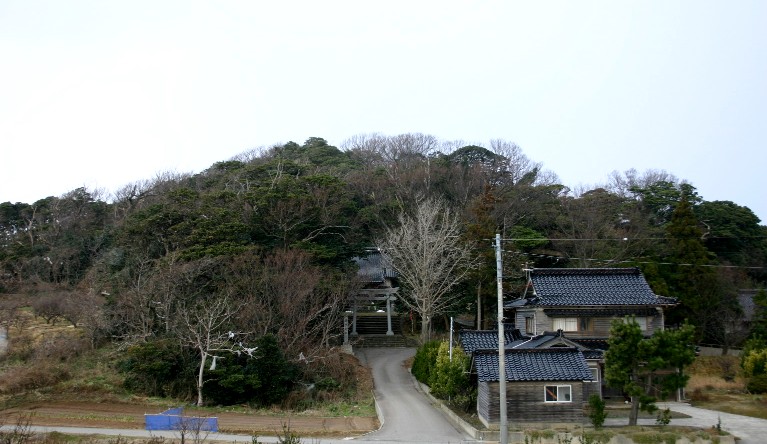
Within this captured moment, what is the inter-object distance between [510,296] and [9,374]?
76.6 ft

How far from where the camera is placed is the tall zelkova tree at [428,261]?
30719mm

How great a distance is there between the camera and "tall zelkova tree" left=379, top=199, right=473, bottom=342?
1209 inches

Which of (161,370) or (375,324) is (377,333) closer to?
(375,324)

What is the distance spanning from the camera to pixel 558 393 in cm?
2039

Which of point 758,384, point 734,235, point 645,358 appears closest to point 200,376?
point 645,358

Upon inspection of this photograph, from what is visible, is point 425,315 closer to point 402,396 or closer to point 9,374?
point 402,396

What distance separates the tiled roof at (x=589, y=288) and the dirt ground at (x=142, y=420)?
32.0ft

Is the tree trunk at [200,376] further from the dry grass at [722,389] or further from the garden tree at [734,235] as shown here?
the garden tree at [734,235]

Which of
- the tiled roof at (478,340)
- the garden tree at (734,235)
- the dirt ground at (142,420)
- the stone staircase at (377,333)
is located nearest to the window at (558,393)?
the tiled roof at (478,340)

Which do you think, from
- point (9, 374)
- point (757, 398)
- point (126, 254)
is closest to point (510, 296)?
point (757, 398)

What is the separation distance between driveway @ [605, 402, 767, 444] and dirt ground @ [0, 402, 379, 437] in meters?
8.71

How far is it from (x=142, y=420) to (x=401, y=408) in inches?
353

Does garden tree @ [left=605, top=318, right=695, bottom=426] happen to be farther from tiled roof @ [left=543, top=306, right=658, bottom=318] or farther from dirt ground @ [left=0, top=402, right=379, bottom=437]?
tiled roof @ [left=543, top=306, right=658, bottom=318]

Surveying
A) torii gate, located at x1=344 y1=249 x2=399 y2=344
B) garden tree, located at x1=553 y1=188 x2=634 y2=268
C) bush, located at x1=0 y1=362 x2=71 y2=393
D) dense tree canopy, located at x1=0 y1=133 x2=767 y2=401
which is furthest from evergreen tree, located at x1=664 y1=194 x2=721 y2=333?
bush, located at x1=0 y1=362 x2=71 y2=393
